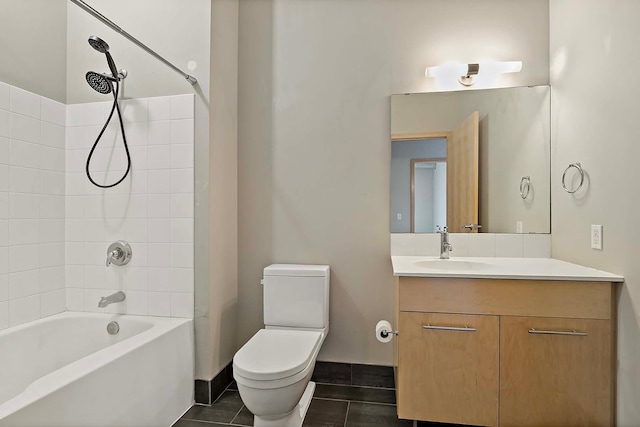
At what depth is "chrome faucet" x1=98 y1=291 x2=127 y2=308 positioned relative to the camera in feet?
6.30

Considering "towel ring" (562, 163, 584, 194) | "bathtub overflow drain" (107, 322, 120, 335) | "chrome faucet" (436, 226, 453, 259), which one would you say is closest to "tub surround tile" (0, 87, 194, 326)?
"bathtub overflow drain" (107, 322, 120, 335)

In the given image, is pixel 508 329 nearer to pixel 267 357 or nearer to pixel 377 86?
pixel 267 357

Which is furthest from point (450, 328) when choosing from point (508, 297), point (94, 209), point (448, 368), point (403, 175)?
point (94, 209)

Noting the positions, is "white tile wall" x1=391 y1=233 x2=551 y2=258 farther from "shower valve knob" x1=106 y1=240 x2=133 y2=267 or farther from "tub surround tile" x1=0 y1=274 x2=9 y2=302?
"tub surround tile" x1=0 y1=274 x2=9 y2=302

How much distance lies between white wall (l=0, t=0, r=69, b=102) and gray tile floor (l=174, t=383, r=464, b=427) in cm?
205

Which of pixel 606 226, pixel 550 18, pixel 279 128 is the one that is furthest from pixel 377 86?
pixel 606 226

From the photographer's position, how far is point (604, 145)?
160 centimetres

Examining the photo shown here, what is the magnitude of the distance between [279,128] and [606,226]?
6.09 ft

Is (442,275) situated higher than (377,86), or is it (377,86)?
(377,86)

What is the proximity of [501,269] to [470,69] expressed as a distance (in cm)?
121

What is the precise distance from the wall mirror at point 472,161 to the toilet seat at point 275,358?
887 mm

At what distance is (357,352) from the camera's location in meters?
2.28

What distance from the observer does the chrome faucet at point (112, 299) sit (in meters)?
1.92

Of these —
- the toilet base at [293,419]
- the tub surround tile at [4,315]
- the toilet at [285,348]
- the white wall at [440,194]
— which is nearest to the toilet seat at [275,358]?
the toilet at [285,348]
